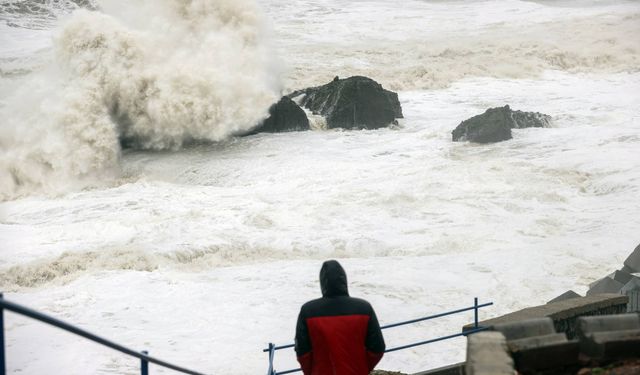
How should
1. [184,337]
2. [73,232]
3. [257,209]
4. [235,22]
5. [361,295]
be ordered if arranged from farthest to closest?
[235,22] < [257,209] < [73,232] < [361,295] < [184,337]

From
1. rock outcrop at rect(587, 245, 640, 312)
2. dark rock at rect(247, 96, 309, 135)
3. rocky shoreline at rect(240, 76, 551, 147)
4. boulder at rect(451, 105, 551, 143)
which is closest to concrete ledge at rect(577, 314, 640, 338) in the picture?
rock outcrop at rect(587, 245, 640, 312)

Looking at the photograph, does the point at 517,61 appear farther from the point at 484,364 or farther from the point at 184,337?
the point at 484,364

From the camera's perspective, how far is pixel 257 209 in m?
14.5

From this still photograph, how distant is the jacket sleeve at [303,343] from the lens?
3.43 metres

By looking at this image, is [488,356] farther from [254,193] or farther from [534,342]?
[254,193]

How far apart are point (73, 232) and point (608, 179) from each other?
10.7 meters

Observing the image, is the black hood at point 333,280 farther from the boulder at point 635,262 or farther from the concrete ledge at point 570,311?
the boulder at point 635,262

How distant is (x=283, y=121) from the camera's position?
858 inches

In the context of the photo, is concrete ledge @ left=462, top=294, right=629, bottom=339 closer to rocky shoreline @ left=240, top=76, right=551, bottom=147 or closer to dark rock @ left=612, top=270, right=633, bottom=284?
dark rock @ left=612, top=270, right=633, bottom=284

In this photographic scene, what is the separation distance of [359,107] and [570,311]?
16.5m

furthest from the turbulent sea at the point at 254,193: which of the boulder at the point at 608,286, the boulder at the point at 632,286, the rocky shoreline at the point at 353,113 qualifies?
the boulder at the point at 632,286

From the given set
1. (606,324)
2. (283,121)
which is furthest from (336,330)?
(283,121)

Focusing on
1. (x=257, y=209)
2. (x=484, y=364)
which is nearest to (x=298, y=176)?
(x=257, y=209)

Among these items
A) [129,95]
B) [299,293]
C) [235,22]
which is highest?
[235,22]
